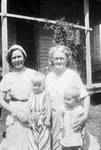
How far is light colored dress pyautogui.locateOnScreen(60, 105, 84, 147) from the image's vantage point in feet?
10.2

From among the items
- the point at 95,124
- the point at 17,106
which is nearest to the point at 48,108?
the point at 17,106

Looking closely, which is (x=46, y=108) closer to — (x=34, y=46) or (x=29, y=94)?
(x=29, y=94)

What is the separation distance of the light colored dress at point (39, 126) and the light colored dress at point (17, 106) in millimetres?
194

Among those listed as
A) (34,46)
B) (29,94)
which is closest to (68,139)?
(29,94)

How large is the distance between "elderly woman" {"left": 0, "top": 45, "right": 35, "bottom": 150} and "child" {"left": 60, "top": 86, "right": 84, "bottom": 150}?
1.59ft

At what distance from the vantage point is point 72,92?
3.01 meters

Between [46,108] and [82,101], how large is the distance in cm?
54

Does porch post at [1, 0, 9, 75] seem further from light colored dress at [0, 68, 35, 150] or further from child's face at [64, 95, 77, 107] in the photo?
child's face at [64, 95, 77, 107]

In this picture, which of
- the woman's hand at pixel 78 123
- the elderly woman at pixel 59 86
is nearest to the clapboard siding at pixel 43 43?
the elderly woman at pixel 59 86

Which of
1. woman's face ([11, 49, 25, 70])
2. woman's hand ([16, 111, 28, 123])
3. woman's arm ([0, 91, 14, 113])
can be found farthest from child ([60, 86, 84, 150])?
woman's face ([11, 49, 25, 70])

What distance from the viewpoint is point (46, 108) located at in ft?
10.2

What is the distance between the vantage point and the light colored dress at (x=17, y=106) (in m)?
3.28

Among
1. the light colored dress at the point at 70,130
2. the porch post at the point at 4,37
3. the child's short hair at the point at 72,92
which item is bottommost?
the light colored dress at the point at 70,130

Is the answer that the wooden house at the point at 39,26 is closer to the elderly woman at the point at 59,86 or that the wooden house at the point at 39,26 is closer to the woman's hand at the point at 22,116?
the elderly woman at the point at 59,86
